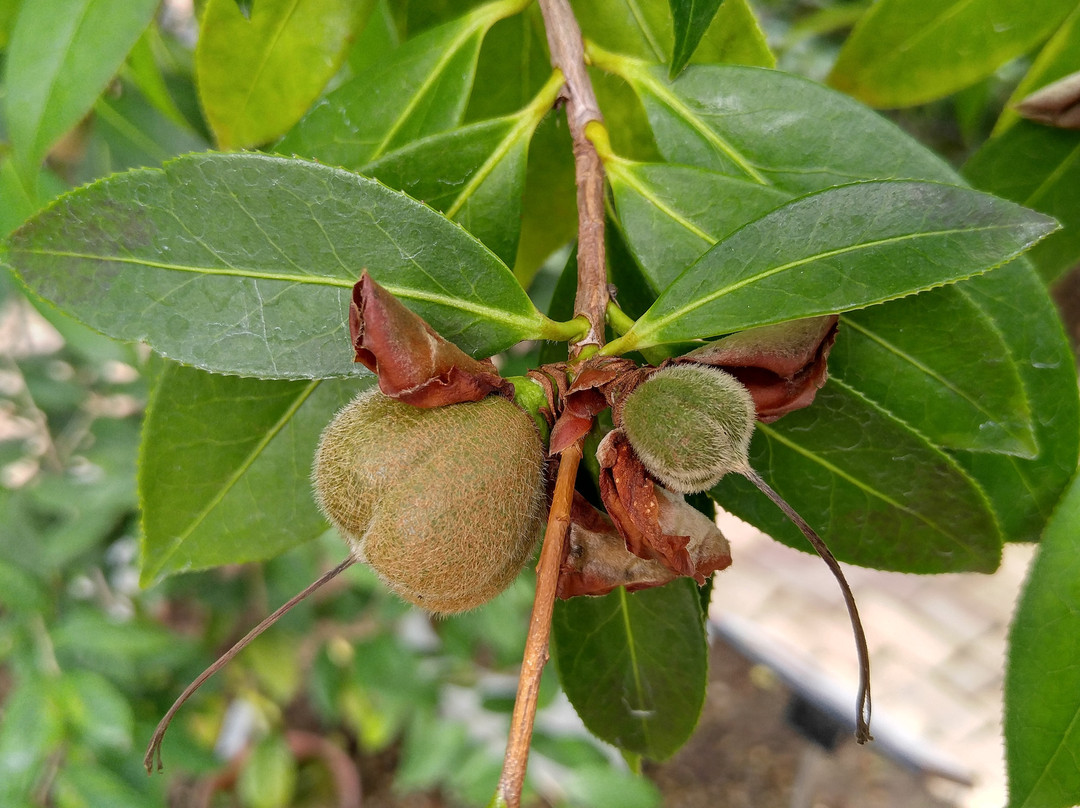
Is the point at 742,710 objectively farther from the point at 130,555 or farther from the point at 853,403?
the point at 853,403

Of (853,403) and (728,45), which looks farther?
(728,45)

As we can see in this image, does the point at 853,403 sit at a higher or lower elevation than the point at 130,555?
higher

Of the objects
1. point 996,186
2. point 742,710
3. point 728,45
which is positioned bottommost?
point 742,710

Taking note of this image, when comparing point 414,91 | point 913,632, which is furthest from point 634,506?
point 913,632

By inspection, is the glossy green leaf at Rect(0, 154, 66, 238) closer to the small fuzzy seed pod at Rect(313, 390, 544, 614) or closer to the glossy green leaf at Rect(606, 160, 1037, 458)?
the small fuzzy seed pod at Rect(313, 390, 544, 614)

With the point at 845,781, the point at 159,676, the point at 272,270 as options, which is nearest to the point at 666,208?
the point at 272,270

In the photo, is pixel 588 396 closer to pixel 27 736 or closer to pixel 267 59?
pixel 267 59

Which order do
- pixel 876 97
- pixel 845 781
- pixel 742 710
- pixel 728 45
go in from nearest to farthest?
pixel 728 45 < pixel 876 97 < pixel 845 781 < pixel 742 710

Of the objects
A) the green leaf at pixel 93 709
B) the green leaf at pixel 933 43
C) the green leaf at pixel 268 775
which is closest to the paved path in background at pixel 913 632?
the green leaf at pixel 268 775
